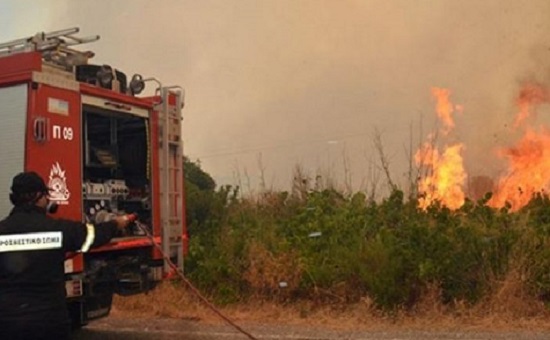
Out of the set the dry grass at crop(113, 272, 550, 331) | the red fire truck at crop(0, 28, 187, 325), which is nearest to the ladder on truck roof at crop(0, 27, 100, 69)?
the red fire truck at crop(0, 28, 187, 325)

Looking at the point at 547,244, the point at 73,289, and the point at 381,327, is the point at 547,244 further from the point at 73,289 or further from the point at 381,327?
the point at 73,289

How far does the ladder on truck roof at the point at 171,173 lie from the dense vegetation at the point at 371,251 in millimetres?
2249

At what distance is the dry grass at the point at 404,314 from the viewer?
7.89 m

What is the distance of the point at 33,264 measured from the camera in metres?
3.75

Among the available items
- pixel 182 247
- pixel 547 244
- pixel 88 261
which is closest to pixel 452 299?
pixel 547 244

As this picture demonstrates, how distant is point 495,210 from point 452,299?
4.85 feet

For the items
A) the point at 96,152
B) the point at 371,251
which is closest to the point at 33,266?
the point at 96,152

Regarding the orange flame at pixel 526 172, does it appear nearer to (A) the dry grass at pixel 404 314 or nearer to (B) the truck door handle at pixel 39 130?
(A) the dry grass at pixel 404 314

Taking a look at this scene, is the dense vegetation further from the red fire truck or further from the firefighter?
the firefighter

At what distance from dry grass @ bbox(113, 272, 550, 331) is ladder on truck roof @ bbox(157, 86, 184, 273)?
1.68m

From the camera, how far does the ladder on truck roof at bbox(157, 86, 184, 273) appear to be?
7340 millimetres

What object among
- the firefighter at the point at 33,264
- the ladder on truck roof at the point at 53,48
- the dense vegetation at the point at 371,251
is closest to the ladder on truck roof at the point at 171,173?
the ladder on truck roof at the point at 53,48

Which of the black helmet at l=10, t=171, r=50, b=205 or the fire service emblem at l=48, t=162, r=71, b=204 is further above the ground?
the fire service emblem at l=48, t=162, r=71, b=204

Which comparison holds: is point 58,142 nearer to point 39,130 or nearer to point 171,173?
point 39,130
